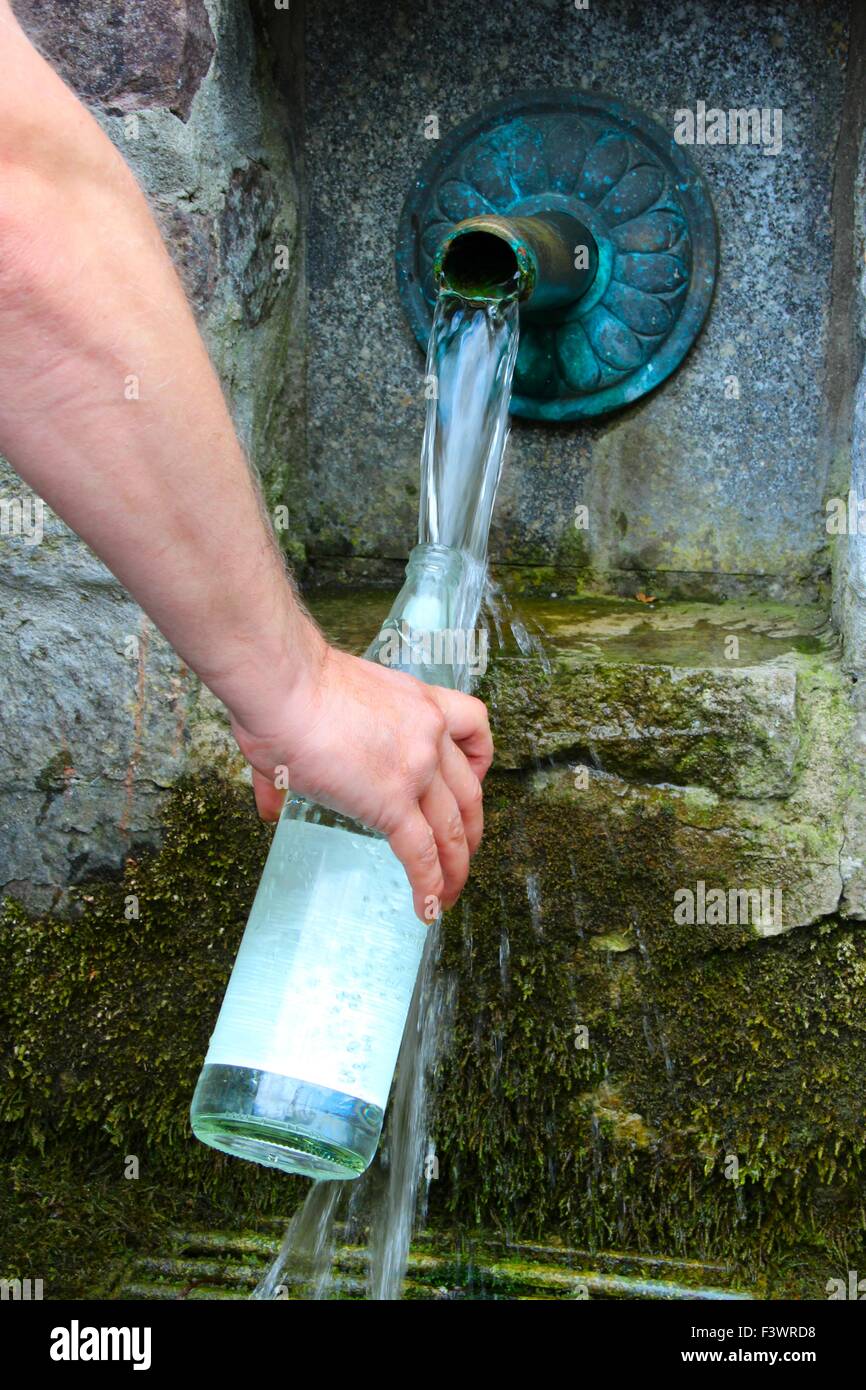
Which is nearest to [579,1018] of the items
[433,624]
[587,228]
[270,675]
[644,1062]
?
[644,1062]

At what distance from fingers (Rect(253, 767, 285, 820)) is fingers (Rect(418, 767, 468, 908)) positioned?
197 millimetres

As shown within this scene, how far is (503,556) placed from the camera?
2004mm

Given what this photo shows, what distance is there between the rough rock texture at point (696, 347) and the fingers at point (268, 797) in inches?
31.6

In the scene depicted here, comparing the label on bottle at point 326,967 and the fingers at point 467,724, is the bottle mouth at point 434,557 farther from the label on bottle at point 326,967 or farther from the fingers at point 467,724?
the label on bottle at point 326,967

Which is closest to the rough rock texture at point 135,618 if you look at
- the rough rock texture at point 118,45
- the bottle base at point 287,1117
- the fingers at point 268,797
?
the rough rock texture at point 118,45

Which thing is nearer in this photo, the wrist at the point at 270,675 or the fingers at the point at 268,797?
the wrist at the point at 270,675

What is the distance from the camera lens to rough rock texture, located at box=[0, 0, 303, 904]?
1.62 m

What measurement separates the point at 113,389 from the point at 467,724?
1.63 ft

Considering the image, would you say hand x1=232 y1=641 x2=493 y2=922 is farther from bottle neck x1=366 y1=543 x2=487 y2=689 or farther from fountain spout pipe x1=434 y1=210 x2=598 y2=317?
fountain spout pipe x1=434 y1=210 x2=598 y2=317

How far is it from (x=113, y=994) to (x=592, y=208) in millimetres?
1280

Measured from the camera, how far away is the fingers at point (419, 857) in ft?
3.48

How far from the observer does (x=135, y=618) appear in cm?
169

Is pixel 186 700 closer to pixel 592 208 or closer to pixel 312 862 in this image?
pixel 312 862

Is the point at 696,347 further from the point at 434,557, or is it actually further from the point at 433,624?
the point at 433,624
